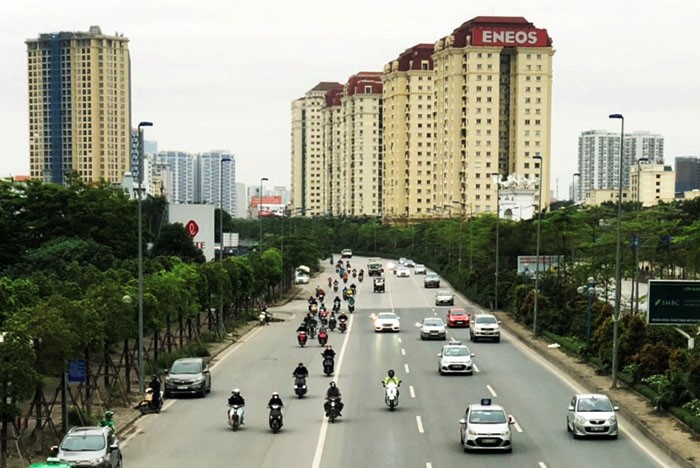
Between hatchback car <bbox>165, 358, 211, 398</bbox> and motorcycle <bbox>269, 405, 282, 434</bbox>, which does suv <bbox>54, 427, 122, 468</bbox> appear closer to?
motorcycle <bbox>269, 405, 282, 434</bbox>

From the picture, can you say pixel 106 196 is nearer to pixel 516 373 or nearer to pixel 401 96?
pixel 516 373

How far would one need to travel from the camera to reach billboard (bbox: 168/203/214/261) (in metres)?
94.5

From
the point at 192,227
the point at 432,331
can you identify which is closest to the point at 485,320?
the point at 432,331

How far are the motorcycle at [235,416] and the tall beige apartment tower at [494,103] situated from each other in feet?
420

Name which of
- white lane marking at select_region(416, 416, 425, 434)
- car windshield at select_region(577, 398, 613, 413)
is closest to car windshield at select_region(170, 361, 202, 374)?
white lane marking at select_region(416, 416, 425, 434)

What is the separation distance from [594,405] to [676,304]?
940 centimetres

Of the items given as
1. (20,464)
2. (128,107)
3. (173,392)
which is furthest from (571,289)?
(128,107)

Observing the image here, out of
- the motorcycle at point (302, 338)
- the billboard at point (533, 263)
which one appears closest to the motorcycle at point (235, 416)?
the motorcycle at point (302, 338)

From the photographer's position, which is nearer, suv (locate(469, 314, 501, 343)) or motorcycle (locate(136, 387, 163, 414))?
motorcycle (locate(136, 387, 163, 414))

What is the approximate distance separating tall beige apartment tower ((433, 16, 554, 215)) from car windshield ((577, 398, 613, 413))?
423 feet

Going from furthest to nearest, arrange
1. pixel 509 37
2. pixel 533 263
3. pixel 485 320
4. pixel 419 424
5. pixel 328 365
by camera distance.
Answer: pixel 509 37 → pixel 533 263 → pixel 485 320 → pixel 328 365 → pixel 419 424

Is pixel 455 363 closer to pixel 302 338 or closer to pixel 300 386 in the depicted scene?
pixel 300 386

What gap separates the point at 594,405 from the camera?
87.9ft

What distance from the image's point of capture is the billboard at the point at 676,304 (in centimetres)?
3466
